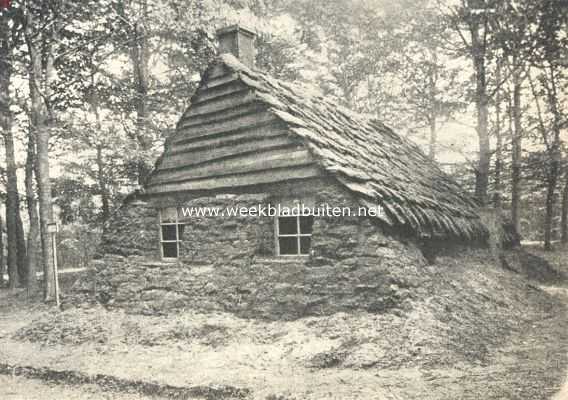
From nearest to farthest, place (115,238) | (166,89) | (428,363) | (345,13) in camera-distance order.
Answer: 1. (428,363)
2. (115,238)
3. (166,89)
4. (345,13)

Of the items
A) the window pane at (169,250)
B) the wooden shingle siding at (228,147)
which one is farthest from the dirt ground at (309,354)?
Result: the wooden shingle siding at (228,147)

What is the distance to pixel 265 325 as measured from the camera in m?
Answer: 8.98

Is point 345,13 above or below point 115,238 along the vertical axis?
above

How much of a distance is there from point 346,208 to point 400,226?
1187mm

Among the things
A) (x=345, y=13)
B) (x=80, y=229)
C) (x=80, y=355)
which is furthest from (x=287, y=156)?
(x=80, y=229)

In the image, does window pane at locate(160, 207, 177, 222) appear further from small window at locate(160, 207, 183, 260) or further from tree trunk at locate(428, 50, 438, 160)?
tree trunk at locate(428, 50, 438, 160)

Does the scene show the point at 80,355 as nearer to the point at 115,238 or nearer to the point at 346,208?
the point at 115,238

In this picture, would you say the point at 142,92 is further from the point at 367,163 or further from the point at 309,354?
the point at 309,354

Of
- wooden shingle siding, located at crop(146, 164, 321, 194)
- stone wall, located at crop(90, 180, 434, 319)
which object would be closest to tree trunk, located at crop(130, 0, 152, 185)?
stone wall, located at crop(90, 180, 434, 319)

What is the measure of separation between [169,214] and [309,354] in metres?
4.93

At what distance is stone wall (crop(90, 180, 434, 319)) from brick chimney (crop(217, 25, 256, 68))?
11.3 feet

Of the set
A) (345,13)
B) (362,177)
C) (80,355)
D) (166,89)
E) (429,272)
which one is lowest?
(80,355)

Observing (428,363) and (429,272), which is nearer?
(428,363)

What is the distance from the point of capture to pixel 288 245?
9797mm
